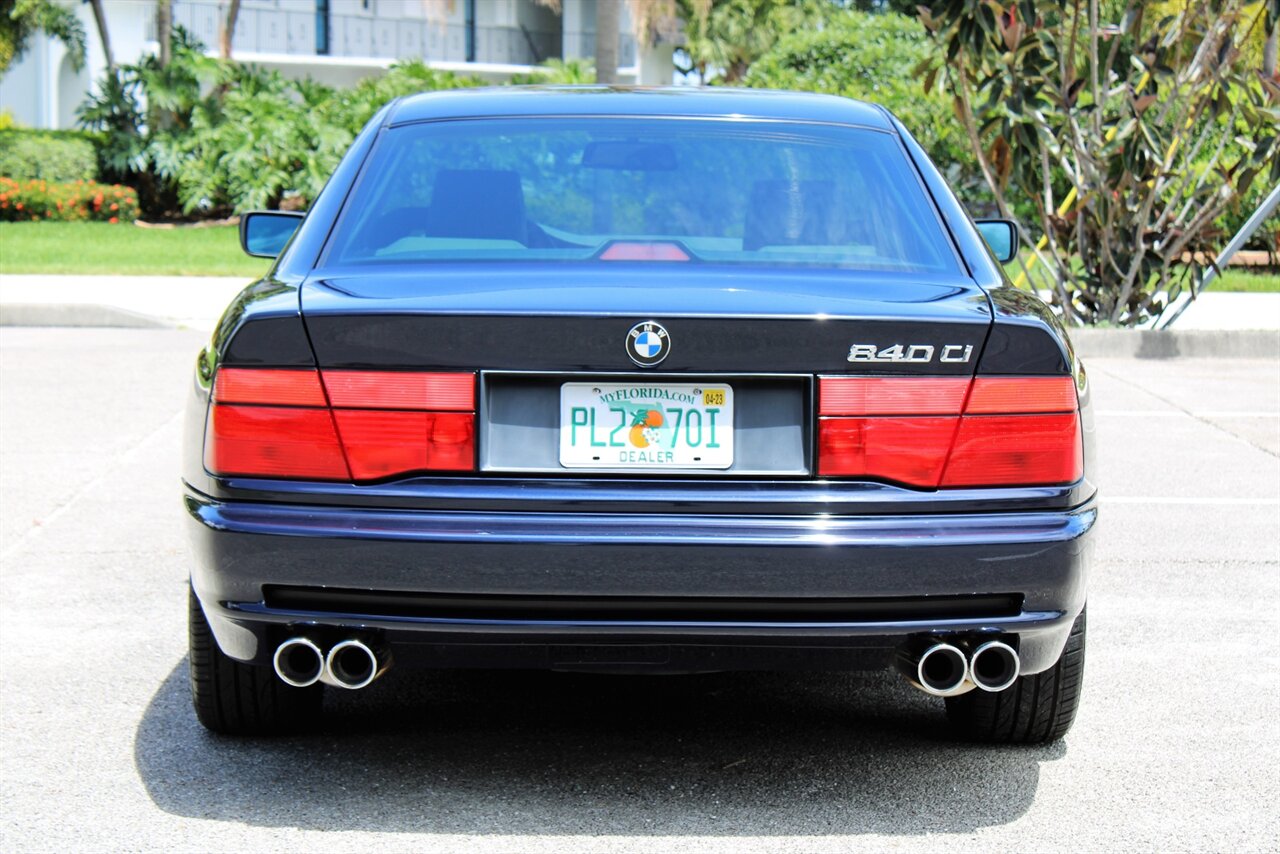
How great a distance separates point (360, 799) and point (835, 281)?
1483mm

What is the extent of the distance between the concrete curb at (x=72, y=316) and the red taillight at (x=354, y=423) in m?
10.7

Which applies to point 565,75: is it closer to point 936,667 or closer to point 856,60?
point 856,60

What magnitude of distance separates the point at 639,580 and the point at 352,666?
2.05 feet

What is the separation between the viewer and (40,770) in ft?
13.1

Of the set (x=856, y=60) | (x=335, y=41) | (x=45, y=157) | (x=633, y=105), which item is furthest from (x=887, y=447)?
(x=335, y=41)

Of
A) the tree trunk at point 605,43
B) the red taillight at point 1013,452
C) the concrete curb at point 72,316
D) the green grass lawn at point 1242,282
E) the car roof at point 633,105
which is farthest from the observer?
the tree trunk at point 605,43

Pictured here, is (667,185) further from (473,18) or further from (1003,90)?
(473,18)

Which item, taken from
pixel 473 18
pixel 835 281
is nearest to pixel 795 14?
pixel 473 18

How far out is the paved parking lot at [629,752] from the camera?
3621 millimetres

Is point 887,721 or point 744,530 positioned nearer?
point 744,530

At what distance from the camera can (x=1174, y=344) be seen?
12977mm

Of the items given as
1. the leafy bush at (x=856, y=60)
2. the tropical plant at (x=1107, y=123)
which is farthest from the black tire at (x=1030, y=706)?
the leafy bush at (x=856, y=60)

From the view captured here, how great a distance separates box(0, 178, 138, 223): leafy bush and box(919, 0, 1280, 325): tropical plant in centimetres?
1724

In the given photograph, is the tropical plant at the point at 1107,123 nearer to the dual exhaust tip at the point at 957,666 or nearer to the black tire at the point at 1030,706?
the black tire at the point at 1030,706
